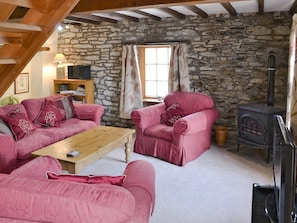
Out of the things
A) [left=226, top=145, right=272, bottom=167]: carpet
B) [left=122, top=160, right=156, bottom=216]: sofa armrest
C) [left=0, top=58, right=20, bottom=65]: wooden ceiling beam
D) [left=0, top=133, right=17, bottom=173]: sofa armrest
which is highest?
[left=0, top=58, right=20, bottom=65]: wooden ceiling beam

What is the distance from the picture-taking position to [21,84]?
19.6ft

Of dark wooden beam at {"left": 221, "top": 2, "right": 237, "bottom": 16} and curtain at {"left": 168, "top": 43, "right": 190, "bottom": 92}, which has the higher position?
dark wooden beam at {"left": 221, "top": 2, "right": 237, "bottom": 16}

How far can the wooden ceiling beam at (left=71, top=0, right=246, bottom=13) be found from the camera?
3.27 metres

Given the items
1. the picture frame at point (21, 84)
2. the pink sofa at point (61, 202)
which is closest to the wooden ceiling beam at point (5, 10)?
the pink sofa at point (61, 202)

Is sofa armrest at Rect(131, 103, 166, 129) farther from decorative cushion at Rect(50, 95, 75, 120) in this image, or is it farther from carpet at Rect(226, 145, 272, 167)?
carpet at Rect(226, 145, 272, 167)

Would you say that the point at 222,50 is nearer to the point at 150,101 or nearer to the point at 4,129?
the point at 150,101

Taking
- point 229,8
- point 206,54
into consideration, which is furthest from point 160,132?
point 229,8

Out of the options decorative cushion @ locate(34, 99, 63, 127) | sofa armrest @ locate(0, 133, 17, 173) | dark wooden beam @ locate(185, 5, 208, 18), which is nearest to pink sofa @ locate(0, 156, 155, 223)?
sofa armrest @ locate(0, 133, 17, 173)

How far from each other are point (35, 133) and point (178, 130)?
6.20 feet

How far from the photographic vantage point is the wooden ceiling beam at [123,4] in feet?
10.7

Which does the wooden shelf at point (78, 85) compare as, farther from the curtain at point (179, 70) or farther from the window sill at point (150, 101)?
the curtain at point (179, 70)

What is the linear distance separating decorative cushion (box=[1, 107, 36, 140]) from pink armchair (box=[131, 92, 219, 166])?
147 cm

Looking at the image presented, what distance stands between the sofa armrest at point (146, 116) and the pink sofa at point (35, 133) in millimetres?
722

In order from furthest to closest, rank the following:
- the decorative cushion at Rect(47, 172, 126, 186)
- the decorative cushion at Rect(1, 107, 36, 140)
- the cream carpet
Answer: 1. the decorative cushion at Rect(1, 107, 36, 140)
2. the cream carpet
3. the decorative cushion at Rect(47, 172, 126, 186)
